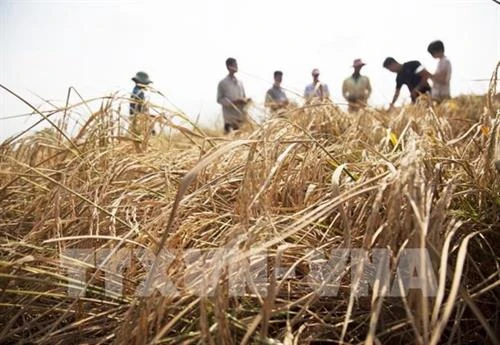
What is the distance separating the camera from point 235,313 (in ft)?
1.69

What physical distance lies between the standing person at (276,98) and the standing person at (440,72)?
3.99 ft

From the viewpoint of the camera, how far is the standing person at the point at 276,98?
208 centimetres

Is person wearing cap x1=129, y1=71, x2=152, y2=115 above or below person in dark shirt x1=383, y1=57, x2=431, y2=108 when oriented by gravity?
below

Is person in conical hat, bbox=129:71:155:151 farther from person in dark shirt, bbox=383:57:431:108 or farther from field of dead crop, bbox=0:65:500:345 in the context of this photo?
person in dark shirt, bbox=383:57:431:108

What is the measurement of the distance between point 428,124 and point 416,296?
2.91 feet

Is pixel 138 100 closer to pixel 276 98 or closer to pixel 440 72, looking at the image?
pixel 276 98

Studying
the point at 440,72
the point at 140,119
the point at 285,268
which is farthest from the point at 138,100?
the point at 440,72

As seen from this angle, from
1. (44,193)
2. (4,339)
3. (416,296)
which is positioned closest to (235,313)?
(416,296)

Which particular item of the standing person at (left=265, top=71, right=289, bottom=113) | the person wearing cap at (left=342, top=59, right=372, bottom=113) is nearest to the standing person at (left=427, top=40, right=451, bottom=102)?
the person wearing cap at (left=342, top=59, right=372, bottom=113)

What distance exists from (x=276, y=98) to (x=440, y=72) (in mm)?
1335

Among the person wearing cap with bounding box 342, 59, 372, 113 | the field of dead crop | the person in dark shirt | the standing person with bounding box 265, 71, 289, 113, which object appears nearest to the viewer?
the field of dead crop

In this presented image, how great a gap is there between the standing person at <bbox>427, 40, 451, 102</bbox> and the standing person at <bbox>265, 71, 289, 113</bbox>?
1218mm

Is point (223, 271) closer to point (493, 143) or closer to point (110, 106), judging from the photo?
point (493, 143)

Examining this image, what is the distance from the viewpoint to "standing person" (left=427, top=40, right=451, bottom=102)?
10.1ft
